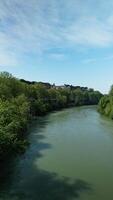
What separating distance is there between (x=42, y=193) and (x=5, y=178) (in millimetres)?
3378

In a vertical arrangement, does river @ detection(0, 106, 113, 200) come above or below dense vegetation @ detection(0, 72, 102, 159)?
below

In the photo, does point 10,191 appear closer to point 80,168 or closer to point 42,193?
point 42,193

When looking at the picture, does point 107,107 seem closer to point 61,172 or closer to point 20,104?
point 20,104

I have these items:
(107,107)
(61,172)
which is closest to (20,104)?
Answer: (107,107)

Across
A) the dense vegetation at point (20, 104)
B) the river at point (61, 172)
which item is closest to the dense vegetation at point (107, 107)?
the dense vegetation at point (20, 104)

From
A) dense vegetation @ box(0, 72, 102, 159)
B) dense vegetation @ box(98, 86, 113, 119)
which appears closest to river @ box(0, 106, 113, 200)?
dense vegetation @ box(0, 72, 102, 159)

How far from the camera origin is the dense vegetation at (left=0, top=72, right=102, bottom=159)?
59.9ft

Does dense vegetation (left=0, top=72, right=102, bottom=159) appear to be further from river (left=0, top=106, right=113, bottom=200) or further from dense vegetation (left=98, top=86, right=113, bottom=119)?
dense vegetation (left=98, top=86, right=113, bottom=119)

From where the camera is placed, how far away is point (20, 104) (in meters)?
45.8

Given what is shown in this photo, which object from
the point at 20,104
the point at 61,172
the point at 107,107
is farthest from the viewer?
the point at 107,107

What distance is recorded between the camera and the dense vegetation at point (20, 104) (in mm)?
18266

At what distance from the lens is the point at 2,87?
48.1 m

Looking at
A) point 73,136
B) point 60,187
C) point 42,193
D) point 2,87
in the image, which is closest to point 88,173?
point 60,187

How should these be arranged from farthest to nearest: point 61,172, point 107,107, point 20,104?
1. point 107,107
2. point 20,104
3. point 61,172
